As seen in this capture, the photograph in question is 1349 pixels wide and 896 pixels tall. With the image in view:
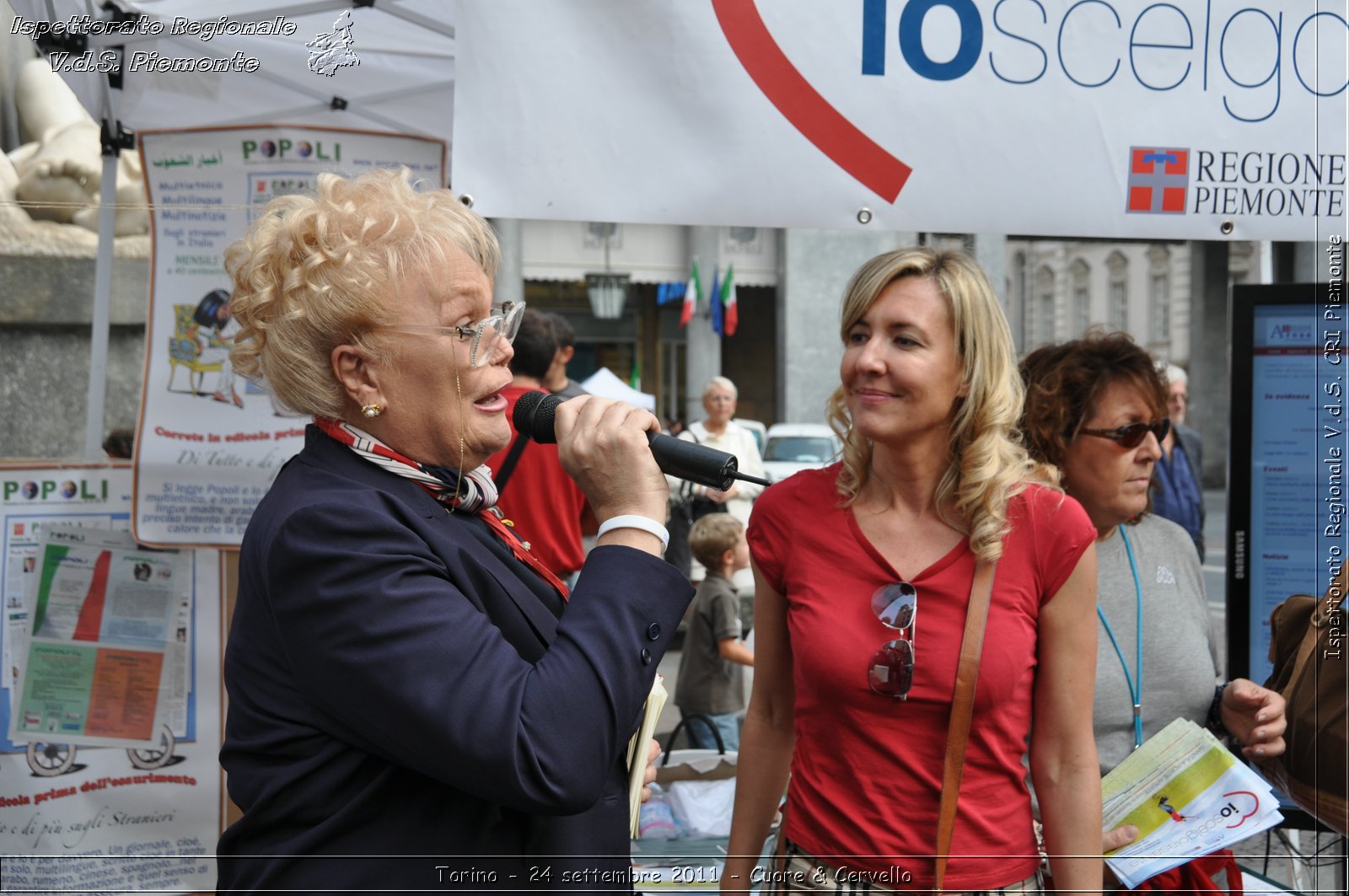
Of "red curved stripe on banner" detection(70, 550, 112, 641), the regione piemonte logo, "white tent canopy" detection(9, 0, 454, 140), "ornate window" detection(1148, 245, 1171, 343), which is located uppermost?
"ornate window" detection(1148, 245, 1171, 343)

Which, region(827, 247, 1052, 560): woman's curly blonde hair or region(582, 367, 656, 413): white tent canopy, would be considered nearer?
region(827, 247, 1052, 560): woman's curly blonde hair

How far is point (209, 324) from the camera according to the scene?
3.34 m

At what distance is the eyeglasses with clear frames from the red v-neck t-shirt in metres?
0.82

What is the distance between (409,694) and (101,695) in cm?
258

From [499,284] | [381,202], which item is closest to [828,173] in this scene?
[381,202]

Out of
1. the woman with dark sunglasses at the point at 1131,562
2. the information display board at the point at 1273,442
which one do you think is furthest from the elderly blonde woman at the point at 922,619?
the information display board at the point at 1273,442

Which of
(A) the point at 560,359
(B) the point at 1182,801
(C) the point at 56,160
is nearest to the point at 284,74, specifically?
(A) the point at 560,359

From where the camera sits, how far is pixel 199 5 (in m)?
2.76

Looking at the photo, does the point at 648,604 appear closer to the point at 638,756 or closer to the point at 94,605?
the point at 638,756

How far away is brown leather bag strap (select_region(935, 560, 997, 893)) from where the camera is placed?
5.91ft

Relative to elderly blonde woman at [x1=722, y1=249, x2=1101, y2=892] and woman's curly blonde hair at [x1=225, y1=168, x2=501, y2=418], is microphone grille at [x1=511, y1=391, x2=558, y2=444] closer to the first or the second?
woman's curly blonde hair at [x1=225, y1=168, x2=501, y2=418]

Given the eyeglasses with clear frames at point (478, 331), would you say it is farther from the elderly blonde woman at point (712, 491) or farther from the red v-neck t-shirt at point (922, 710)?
the elderly blonde woman at point (712, 491)

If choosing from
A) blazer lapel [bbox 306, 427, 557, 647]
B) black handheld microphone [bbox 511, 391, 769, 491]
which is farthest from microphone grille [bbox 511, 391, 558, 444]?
blazer lapel [bbox 306, 427, 557, 647]

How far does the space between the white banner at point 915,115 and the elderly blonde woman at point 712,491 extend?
16.4 ft
